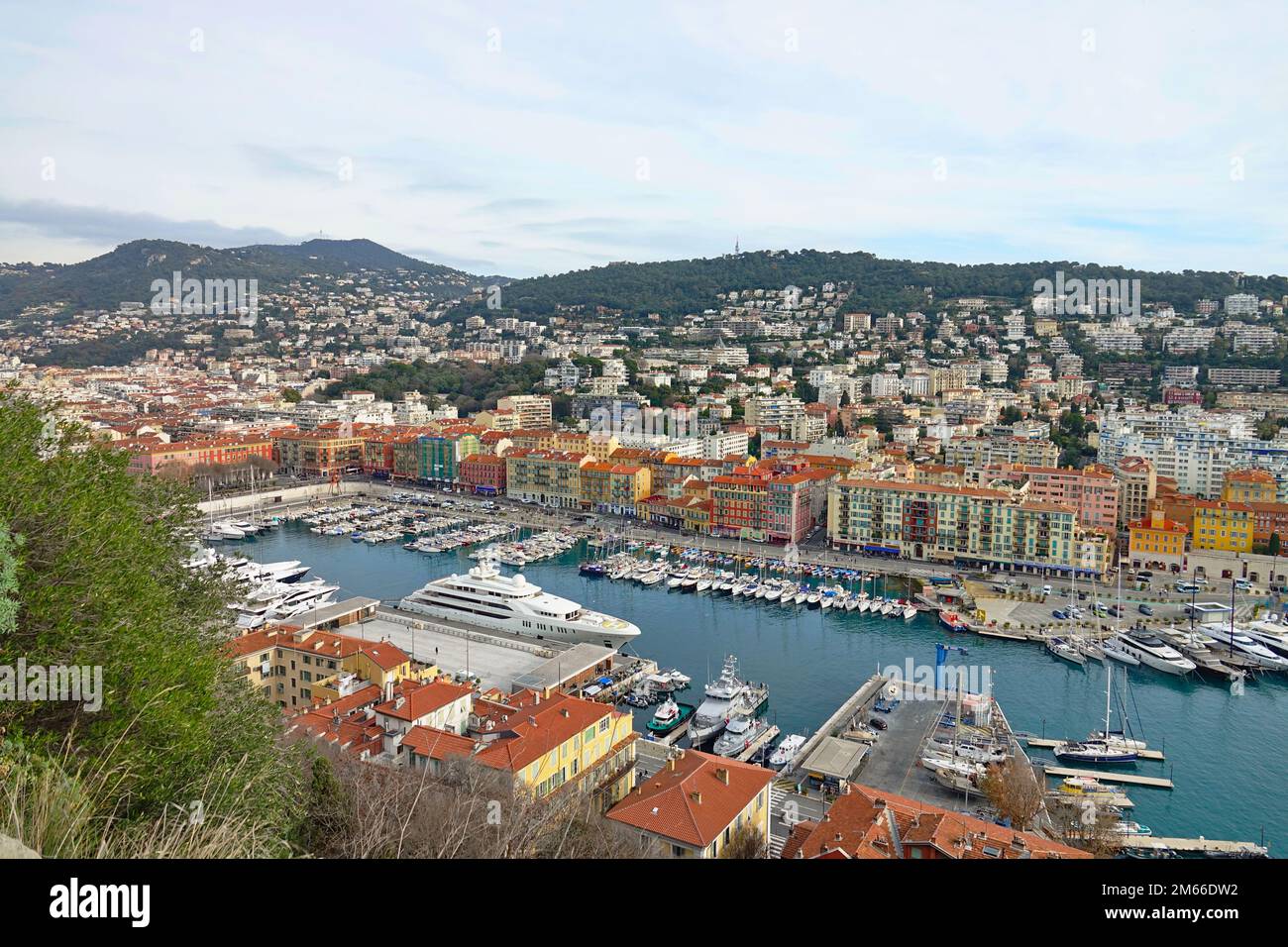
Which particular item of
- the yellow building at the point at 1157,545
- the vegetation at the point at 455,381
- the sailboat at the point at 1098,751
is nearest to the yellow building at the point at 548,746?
the sailboat at the point at 1098,751

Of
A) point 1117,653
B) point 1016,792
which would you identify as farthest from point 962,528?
point 1016,792

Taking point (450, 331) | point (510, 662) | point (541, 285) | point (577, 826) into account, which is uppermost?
point (541, 285)

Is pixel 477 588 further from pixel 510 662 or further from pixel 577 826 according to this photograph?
pixel 577 826

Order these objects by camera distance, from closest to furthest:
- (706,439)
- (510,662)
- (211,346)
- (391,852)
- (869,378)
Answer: (391,852) → (510,662) → (706,439) → (869,378) → (211,346)

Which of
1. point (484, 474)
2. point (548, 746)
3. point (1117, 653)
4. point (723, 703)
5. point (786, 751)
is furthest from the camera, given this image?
point (484, 474)

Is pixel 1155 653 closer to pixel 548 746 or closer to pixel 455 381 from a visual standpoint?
pixel 548 746

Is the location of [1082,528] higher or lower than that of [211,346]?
lower

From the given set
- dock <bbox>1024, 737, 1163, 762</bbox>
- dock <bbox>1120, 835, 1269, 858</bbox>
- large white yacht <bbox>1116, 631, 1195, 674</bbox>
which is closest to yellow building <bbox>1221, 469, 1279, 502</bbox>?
large white yacht <bbox>1116, 631, 1195, 674</bbox>
